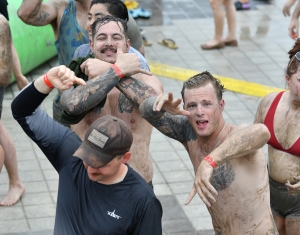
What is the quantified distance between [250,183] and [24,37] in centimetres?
554

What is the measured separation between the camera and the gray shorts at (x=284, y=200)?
4871 mm

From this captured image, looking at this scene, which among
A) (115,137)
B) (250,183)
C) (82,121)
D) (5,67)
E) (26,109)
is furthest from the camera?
(5,67)

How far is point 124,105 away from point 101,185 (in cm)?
121

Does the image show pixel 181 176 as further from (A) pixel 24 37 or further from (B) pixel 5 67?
(A) pixel 24 37

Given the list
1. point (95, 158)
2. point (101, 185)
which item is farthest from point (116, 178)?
point (95, 158)

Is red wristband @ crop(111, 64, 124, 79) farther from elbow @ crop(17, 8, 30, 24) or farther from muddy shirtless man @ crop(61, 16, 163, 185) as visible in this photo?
elbow @ crop(17, 8, 30, 24)

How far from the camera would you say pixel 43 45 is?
9398 mm

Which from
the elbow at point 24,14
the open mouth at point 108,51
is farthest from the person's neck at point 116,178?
the elbow at point 24,14

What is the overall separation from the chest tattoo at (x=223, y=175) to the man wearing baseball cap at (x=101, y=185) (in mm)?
674

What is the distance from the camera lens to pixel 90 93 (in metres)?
4.33

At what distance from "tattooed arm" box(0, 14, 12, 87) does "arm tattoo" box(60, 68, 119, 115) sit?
4.25 feet

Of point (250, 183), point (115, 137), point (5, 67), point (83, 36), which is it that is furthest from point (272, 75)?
point (115, 137)

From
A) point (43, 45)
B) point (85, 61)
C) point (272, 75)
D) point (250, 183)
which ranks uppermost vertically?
point (85, 61)

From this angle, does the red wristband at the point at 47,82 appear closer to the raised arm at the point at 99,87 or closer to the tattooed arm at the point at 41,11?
the raised arm at the point at 99,87
